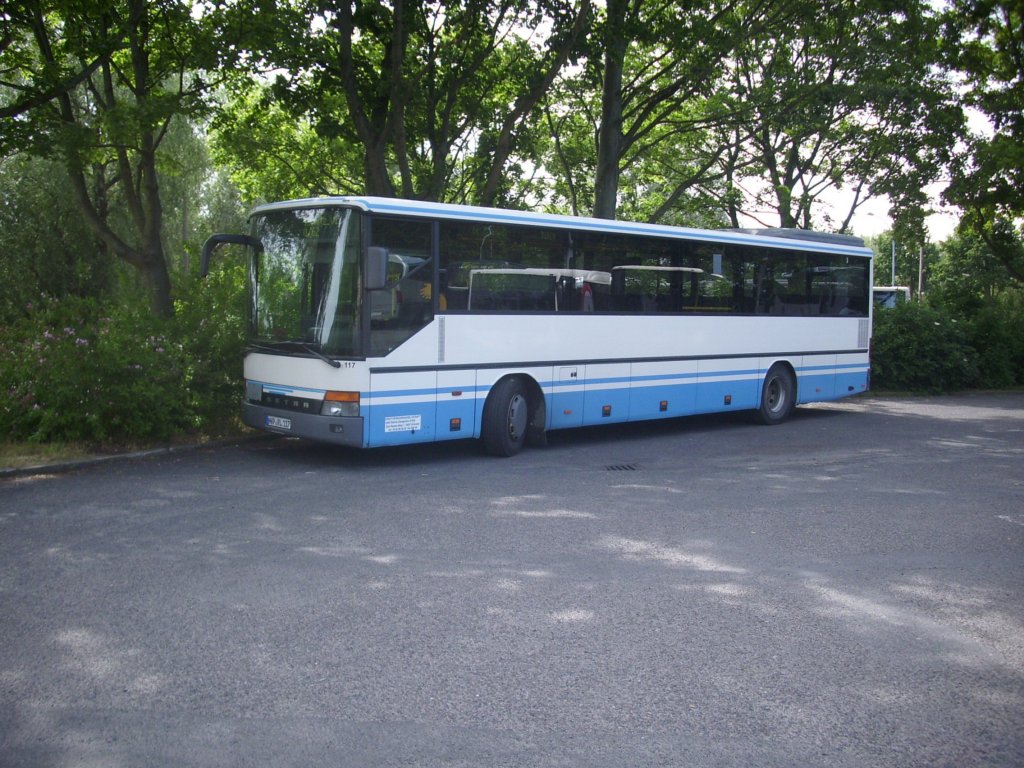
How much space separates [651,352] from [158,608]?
954cm

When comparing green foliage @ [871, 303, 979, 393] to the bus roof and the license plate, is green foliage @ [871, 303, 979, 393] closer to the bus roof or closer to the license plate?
the bus roof

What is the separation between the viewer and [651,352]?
14305 millimetres

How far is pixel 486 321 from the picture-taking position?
12.0 metres

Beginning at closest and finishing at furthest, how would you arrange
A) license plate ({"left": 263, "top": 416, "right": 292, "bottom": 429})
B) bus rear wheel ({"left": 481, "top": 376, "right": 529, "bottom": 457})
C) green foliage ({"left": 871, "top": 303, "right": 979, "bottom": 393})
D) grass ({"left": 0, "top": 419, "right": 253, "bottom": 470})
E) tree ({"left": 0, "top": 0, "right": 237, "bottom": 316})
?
grass ({"left": 0, "top": 419, "right": 253, "bottom": 470})
license plate ({"left": 263, "top": 416, "right": 292, "bottom": 429})
bus rear wheel ({"left": 481, "top": 376, "right": 529, "bottom": 457})
tree ({"left": 0, "top": 0, "right": 237, "bottom": 316})
green foliage ({"left": 871, "top": 303, "right": 979, "bottom": 393})

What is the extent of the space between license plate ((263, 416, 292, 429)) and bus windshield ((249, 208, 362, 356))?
2.74 feet

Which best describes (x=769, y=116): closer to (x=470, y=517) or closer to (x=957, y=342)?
(x=957, y=342)

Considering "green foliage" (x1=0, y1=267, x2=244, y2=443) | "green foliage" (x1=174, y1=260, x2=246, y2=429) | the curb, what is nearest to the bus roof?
"green foliage" (x1=174, y1=260, x2=246, y2=429)

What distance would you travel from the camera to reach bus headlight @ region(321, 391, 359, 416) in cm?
1077

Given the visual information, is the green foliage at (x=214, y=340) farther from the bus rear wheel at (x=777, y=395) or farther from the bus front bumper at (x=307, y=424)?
the bus rear wheel at (x=777, y=395)

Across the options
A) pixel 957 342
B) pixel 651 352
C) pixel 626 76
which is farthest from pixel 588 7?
pixel 957 342

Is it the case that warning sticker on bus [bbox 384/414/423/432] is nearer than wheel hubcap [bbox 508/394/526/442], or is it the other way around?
warning sticker on bus [bbox 384/414/423/432]

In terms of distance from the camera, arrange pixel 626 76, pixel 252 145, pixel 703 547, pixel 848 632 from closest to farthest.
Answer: pixel 848 632
pixel 703 547
pixel 252 145
pixel 626 76

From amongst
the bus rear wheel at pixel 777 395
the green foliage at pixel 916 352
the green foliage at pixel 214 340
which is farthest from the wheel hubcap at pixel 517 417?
the green foliage at pixel 916 352

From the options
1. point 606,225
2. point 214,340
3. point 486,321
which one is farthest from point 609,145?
point 214,340
